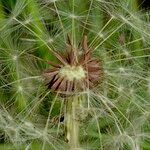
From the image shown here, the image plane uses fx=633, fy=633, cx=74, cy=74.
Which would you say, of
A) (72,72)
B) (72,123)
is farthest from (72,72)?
(72,123)

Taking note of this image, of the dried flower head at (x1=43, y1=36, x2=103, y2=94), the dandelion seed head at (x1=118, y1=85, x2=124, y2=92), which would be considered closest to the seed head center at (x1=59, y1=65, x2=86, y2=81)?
the dried flower head at (x1=43, y1=36, x2=103, y2=94)

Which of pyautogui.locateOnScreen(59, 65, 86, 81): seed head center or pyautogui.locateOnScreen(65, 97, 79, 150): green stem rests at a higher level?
pyautogui.locateOnScreen(59, 65, 86, 81): seed head center

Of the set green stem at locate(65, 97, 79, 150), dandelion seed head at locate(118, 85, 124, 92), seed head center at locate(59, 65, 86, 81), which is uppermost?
dandelion seed head at locate(118, 85, 124, 92)

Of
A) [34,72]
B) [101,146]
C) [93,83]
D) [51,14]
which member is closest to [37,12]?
[51,14]

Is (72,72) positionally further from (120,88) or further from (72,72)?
(120,88)

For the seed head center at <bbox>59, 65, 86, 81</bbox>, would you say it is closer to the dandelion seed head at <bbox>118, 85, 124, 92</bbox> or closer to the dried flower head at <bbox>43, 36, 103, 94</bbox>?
the dried flower head at <bbox>43, 36, 103, 94</bbox>

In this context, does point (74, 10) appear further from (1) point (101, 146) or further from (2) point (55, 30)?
(1) point (101, 146)
